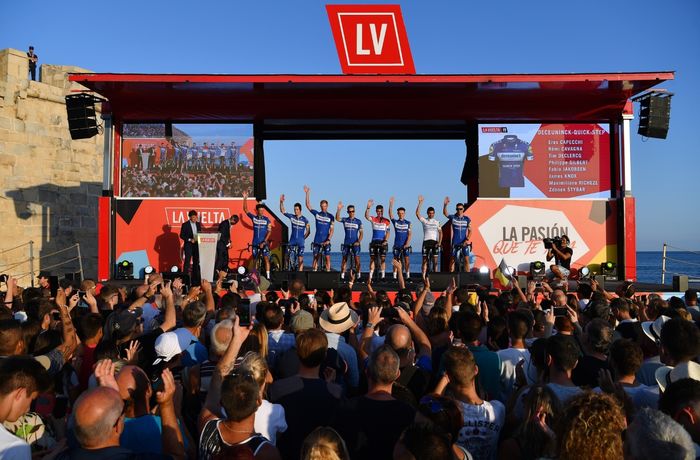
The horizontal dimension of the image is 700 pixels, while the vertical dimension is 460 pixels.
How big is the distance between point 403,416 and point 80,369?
92.8 inches

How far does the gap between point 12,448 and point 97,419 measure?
45 cm

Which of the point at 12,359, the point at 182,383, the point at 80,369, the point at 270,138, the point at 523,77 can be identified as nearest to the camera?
the point at 12,359

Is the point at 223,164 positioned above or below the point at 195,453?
above

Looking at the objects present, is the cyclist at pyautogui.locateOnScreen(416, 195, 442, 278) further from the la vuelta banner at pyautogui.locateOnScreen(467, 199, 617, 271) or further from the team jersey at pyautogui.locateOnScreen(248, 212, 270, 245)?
the team jersey at pyautogui.locateOnScreen(248, 212, 270, 245)

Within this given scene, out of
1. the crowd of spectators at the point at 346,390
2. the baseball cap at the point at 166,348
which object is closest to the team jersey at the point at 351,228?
the crowd of spectators at the point at 346,390

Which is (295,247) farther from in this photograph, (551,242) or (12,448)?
(12,448)

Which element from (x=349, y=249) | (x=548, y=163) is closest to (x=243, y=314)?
(x=349, y=249)

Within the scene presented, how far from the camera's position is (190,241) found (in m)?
13.0

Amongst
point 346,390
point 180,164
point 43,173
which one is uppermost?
point 43,173

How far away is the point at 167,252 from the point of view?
45.3ft

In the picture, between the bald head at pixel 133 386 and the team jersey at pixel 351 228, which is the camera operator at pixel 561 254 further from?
the bald head at pixel 133 386

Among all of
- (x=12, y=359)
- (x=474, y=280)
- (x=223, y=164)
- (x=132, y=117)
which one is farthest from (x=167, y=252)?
(x=12, y=359)

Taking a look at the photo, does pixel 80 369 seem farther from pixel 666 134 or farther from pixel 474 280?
pixel 666 134

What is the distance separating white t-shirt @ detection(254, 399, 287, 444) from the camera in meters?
2.96
